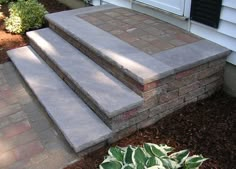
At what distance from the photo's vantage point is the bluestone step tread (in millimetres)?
2518

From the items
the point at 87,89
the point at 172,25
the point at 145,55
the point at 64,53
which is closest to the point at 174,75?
the point at 145,55

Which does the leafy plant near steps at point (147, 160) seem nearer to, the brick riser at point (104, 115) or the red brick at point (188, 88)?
the brick riser at point (104, 115)

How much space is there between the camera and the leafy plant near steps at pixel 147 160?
1.78 metres

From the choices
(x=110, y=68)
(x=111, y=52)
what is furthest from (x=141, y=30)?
(x=110, y=68)

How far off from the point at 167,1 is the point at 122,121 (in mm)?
1680

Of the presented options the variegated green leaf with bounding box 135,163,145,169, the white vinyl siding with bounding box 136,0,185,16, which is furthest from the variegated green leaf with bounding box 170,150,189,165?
the white vinyl siding with bounding box 136,0,185,16

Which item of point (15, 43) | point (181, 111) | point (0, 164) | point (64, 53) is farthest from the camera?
point (15, 43)

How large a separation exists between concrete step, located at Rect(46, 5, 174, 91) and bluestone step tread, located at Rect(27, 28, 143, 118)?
0.07 metres

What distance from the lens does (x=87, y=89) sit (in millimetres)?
2752

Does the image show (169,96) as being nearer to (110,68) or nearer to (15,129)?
(110,68)

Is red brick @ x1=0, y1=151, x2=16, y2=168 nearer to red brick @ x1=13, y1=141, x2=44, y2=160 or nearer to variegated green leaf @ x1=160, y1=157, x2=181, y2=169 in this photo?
red brick @ x1=13, y1=141, x2=44, y2=160

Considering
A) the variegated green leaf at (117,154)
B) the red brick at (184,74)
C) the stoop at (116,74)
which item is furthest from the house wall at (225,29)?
the variegated green leaf at (117,154)

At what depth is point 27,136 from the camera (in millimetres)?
2721

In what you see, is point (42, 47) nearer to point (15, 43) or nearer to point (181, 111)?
point (15, 43)
